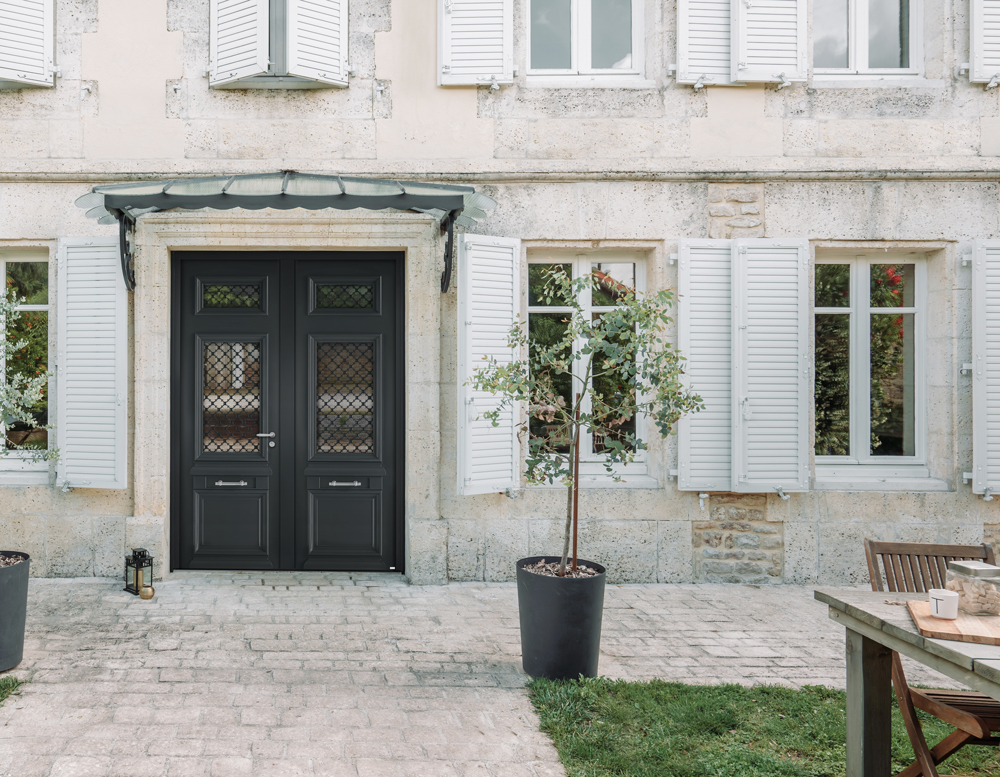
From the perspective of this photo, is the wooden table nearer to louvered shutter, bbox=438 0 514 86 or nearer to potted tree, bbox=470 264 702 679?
potted tree, bbox=470 264 702 679

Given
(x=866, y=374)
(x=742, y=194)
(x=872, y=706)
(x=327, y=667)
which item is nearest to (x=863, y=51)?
(x=742, y=194)

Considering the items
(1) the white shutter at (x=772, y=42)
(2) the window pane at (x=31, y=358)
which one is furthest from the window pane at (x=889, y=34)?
(2) the window pane at (x=31, y=358)

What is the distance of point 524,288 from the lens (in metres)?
5.64

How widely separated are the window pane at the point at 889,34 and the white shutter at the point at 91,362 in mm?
6256

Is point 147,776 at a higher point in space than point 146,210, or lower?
lower

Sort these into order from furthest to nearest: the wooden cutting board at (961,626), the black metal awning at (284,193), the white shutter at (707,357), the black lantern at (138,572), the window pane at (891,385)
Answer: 1. the window pane at (891,385)
2. the white shutter at (707,357)
3. the black lantern at (138,572)
4. the black metal awning at (284,193)
5. the wooden cutting board at (961,626)

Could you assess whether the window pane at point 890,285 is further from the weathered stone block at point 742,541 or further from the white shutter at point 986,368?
the weathered stone block at point 742,541

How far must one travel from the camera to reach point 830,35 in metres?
5.75

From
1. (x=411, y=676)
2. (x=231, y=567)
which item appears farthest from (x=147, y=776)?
(x=231, y=567)

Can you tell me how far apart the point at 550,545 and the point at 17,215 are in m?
4.88

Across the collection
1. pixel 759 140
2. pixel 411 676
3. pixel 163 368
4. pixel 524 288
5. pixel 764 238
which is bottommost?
pixel 411 676

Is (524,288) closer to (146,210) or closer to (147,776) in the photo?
(146,210)

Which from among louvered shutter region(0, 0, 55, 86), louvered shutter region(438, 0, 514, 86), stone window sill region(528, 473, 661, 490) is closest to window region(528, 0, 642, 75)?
louvered shutter region(438, 0, 514, 86)

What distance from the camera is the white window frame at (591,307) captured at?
18.6 ft
